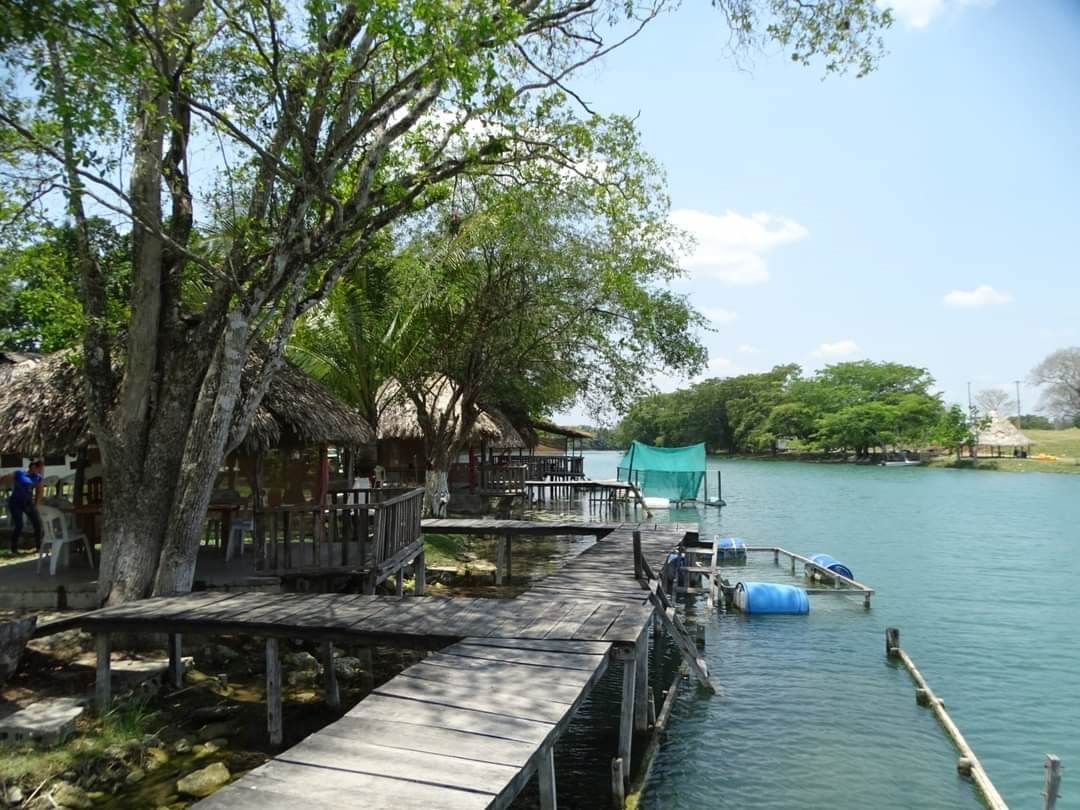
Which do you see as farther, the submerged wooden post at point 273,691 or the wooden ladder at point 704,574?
the wooden ladder at point 704,574

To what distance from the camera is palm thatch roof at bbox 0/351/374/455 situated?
10.1 meters

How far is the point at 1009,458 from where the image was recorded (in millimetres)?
72562

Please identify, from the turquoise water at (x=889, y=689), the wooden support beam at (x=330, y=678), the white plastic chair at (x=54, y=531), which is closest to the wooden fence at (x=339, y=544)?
the wooden support beam at (x=330, y=678)

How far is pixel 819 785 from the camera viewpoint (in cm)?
767

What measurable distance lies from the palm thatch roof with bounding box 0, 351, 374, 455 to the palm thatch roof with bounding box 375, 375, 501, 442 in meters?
10.3

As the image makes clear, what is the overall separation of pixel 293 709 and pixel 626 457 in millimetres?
32181

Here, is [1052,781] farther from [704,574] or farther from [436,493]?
[436,493]

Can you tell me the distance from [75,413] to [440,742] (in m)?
8.01

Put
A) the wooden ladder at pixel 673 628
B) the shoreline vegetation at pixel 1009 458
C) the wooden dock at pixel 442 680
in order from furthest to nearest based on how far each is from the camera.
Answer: the shoreline vegetation at pixel 1009 458 → the wooden ladder at pixel 673 628 → the wooden dock at pixel 442 680

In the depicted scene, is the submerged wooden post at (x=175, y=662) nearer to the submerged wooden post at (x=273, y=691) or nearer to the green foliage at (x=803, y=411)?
the submerged wooden post at (x=273, y=691)

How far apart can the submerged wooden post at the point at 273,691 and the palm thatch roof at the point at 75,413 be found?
3.00 meters

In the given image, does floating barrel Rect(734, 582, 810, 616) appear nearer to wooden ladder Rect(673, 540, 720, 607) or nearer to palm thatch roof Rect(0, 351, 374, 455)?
wooden ladder Rect(673, 540, 720, 607)

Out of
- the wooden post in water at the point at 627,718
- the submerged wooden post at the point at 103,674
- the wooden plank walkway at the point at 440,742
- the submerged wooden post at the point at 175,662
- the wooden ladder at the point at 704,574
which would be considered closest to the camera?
the wooden plank walkway at the point at 440,742

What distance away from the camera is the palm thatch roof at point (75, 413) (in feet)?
33.0
